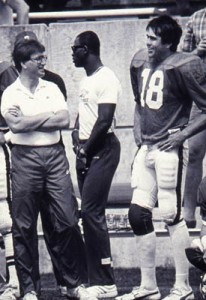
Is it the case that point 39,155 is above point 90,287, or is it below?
above

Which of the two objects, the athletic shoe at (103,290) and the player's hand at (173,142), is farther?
the athletic shoe at (103,290)

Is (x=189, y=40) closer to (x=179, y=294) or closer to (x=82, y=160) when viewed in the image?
(x=82, y=160)

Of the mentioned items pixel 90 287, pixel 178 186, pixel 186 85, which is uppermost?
pixel 186 85

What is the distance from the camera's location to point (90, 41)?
11977 millimetres

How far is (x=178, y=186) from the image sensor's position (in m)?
11.7

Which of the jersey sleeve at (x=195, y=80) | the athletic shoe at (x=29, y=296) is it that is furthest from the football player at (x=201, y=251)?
the athletic shoe at (x=29, y=296)

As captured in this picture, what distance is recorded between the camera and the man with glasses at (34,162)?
38.3ft

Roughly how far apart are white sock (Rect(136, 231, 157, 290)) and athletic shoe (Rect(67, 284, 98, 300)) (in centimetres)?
43

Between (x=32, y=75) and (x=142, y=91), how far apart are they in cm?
86

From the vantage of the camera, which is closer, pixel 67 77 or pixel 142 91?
pixel 142 91

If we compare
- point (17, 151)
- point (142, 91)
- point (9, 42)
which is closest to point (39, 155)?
point (17, 151)

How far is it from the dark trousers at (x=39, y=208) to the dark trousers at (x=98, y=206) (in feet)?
0.43

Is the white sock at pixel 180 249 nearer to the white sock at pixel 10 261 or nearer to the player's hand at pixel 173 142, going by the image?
the player's hand at pixel 173 142

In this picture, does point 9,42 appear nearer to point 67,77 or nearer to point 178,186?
point 67,77
